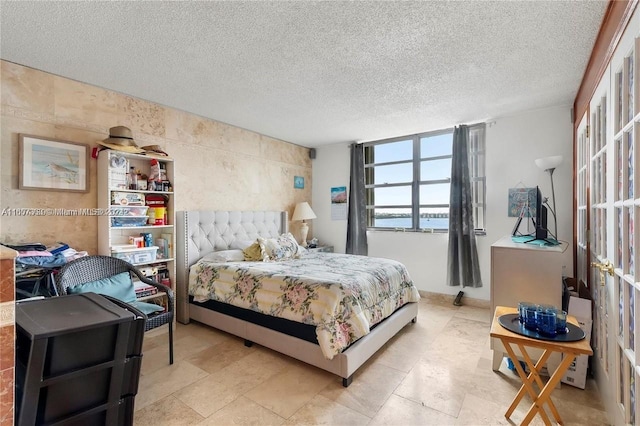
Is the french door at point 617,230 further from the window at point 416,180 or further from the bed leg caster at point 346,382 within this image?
the window at point 416,180

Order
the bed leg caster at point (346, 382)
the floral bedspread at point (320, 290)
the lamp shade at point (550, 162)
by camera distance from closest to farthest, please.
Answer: the bed leg caster at point (346, 382) → the floral bedspread at point (320, 290) → the lamp shade at point (550, 162)

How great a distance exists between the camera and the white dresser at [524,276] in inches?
87.0

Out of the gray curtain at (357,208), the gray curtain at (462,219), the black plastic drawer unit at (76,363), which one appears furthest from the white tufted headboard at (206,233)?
the gray curtain at (462,219)

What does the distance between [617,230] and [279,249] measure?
3037 millimetres

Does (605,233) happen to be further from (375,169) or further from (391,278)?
(375,169)

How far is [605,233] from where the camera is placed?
1.88 meters

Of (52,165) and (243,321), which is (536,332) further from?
(52,165)

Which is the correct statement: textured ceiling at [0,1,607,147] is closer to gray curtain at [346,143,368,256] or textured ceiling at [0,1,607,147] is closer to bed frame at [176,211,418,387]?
bed frame at [176,211,418,387]

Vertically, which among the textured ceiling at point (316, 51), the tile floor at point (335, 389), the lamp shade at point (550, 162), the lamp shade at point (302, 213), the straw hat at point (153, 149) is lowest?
the tile floor at point (335, 389)

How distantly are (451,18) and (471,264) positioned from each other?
3182 mm

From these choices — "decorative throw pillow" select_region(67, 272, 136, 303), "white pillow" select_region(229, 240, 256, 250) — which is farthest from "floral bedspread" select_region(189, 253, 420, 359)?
"decorative throw pillow" select_region(67, 272, 136, 303)

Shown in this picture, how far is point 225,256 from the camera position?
3506mm

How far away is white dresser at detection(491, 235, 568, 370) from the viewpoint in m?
2.21

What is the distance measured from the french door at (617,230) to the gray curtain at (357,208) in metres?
3.06
